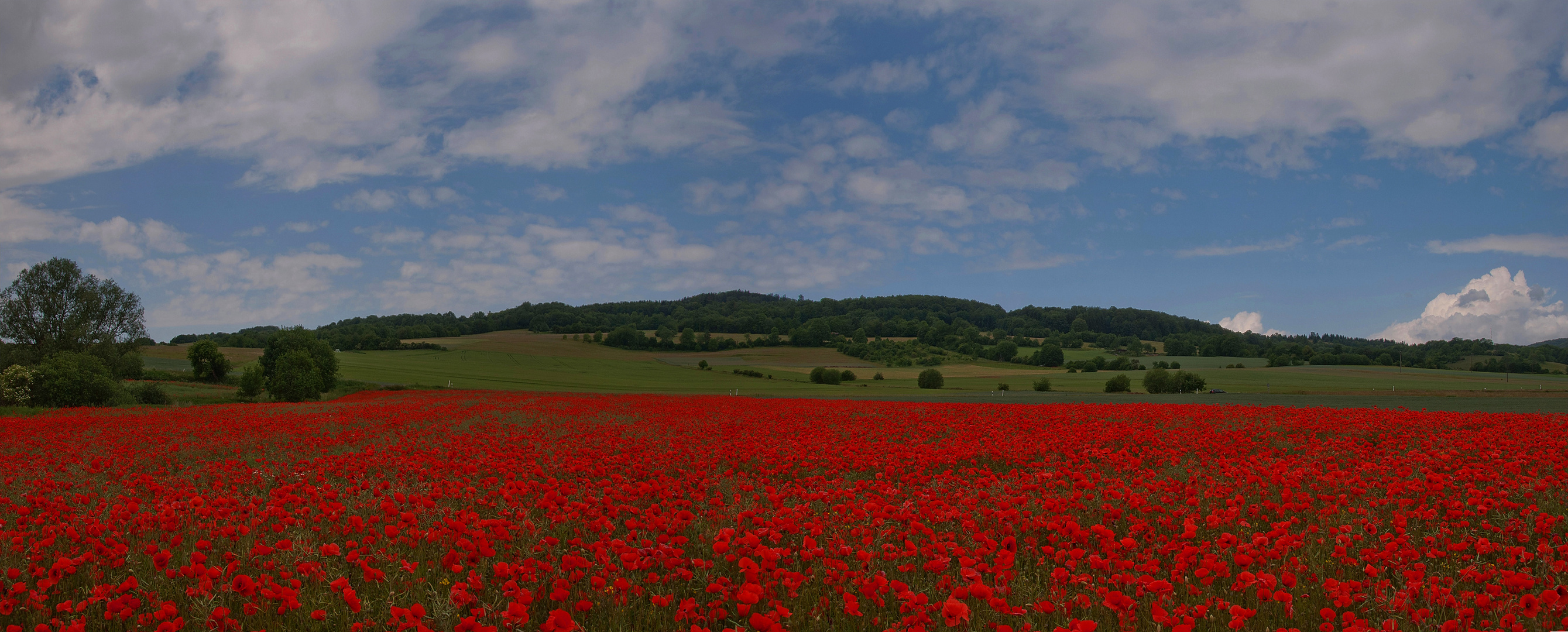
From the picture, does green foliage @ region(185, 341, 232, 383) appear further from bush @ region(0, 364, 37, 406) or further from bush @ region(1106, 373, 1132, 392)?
bush @ region(1106, 373, 1132, 392)

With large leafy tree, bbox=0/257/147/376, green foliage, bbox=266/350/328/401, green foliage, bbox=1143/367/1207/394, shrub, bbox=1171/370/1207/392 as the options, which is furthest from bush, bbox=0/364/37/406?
shrub, bbox=1171/370/1207/392

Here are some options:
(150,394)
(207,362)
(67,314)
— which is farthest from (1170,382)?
(67,314)

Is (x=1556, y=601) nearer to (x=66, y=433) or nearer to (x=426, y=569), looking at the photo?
(x=426, y=569)

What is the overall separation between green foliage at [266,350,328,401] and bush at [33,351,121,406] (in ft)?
37.4

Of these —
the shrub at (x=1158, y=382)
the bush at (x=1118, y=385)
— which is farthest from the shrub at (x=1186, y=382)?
the bush at (x=1118, y=385)

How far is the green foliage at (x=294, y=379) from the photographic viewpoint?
4838 centimetres

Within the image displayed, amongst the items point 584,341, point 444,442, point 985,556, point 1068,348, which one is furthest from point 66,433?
point 1068,348

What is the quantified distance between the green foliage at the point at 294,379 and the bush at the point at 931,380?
52.1 metres

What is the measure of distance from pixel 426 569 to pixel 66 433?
17.6 metres

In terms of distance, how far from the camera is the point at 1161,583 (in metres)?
3.78

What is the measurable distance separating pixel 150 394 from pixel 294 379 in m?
9.58

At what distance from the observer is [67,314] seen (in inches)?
2581

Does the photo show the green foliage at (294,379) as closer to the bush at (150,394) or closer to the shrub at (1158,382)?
the bush at (150,394)

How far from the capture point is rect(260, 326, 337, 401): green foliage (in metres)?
48.5
